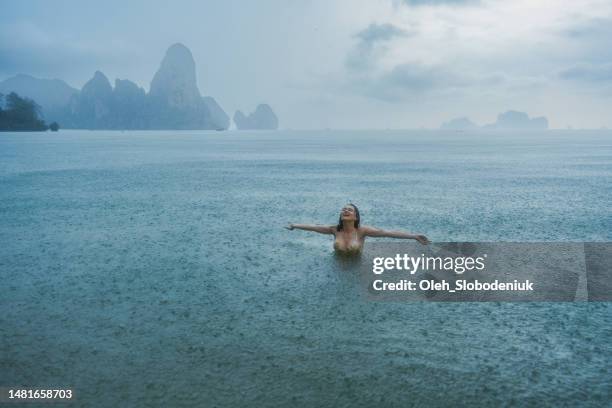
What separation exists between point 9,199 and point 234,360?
139 feet

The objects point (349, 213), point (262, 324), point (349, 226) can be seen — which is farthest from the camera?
point (349, 226)

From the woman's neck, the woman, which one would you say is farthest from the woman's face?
the woman's neck

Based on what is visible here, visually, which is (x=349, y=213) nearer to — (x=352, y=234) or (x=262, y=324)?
(x=352, y=234)

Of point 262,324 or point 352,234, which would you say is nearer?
point 262,324

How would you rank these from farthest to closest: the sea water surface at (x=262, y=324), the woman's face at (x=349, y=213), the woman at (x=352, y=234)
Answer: the woman at (x=352, y=234)
the woman's face at (x=349, y=213)
the sea water surface at (x=262, y=324)

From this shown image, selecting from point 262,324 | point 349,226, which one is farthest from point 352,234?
point 262,324

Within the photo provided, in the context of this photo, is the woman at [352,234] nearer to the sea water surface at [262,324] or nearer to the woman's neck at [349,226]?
the woman's neck at [349,226]

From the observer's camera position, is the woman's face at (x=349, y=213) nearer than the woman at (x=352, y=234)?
Yes

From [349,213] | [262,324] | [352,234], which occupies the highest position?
[349,213]

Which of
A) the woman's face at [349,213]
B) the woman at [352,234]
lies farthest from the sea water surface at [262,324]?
the woman's face at [349,213]

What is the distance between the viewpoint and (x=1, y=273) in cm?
2384

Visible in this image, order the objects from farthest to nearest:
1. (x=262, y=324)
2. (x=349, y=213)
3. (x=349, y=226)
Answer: (x=349, y=226), (x=349, y=213), (x=262, y=324)

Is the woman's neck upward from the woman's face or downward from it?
downward

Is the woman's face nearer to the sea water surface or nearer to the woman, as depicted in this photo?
the woman
